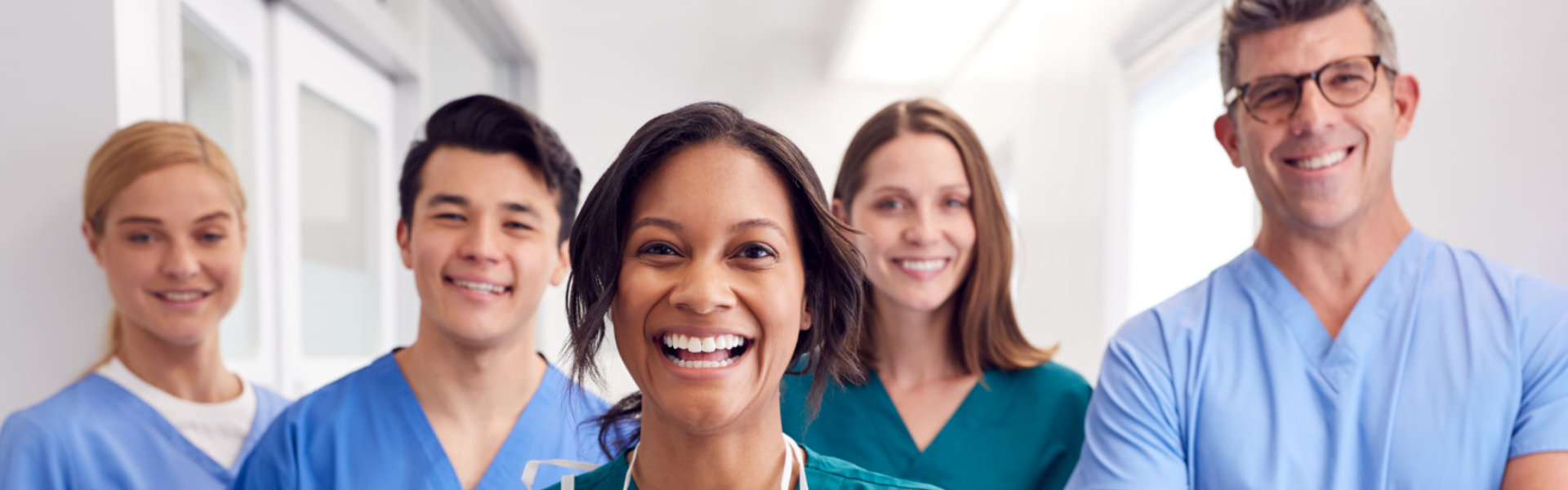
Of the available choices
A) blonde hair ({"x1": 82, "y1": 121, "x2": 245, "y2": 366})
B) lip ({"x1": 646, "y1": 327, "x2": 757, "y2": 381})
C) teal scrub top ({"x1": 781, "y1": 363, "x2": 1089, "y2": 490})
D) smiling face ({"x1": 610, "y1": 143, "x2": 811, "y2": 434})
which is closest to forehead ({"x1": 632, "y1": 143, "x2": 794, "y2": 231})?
smiling face ({"x1": 610, "y1": 143, "x2": 811, "y2": 434})

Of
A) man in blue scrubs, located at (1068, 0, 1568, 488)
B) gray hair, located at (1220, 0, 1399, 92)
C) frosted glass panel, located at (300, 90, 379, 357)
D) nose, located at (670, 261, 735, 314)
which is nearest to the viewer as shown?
nose, located at (670, 261, 735, 314)

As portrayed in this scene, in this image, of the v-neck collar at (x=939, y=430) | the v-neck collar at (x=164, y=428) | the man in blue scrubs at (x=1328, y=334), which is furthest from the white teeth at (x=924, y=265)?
the v-neck collar at (x=164, y=428)

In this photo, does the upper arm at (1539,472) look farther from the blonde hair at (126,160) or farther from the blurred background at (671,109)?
the blonde hair at (126,160)

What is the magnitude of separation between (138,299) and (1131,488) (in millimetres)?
1548

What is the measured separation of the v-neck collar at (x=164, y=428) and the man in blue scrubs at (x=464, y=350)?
0.70 ft

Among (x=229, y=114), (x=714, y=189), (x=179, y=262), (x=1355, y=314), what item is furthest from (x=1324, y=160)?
(x=229, y=114)

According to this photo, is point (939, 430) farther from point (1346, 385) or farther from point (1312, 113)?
point (1312, 113)

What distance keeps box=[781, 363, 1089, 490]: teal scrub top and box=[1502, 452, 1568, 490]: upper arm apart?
0.63 metres

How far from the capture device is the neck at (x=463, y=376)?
1812 mm

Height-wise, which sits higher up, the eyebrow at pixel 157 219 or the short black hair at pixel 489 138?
the short black hair at pixel 489 138

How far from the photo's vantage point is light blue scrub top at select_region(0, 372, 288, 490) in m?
1.70

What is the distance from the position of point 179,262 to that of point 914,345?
4.01ft

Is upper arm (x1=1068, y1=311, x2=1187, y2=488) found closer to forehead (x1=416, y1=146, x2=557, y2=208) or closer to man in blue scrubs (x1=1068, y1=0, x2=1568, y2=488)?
man in blue scrubs (x1=1068, y1=0, x2=1568, y2=488)

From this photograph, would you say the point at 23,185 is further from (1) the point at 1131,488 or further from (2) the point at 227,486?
(1) the point at 1131,488
